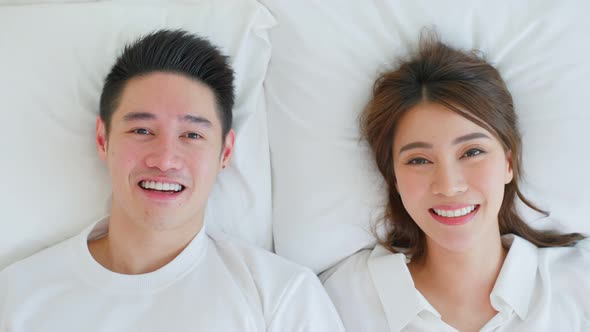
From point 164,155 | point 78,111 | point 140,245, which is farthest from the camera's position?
point 78,111

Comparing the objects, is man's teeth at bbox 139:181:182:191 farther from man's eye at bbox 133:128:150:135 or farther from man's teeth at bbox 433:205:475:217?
man's teeth at bbox 433:205:475:217

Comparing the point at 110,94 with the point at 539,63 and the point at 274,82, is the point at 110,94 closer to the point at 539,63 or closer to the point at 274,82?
the point at 274,82

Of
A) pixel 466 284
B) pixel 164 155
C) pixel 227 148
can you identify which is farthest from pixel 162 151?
pixel 466 284

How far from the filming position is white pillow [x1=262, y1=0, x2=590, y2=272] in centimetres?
179

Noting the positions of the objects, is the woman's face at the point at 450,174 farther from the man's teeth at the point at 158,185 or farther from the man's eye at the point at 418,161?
the man's teeth at the point at 158,185

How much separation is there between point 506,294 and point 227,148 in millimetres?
918

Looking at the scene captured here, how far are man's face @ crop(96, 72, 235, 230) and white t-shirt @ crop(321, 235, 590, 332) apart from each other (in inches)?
21.8

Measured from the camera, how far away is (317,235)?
190 centimetres

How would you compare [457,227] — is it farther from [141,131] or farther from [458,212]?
[141,131]

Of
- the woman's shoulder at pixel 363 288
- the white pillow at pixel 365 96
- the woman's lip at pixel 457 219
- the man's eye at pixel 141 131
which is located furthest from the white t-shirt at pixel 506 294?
the man's eye at pixel 141 131

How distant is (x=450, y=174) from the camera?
5.26 ft

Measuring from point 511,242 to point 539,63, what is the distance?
1.81 feet

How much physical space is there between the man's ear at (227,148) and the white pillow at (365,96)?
0.17m

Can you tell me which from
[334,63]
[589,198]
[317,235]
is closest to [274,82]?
[334,63]
